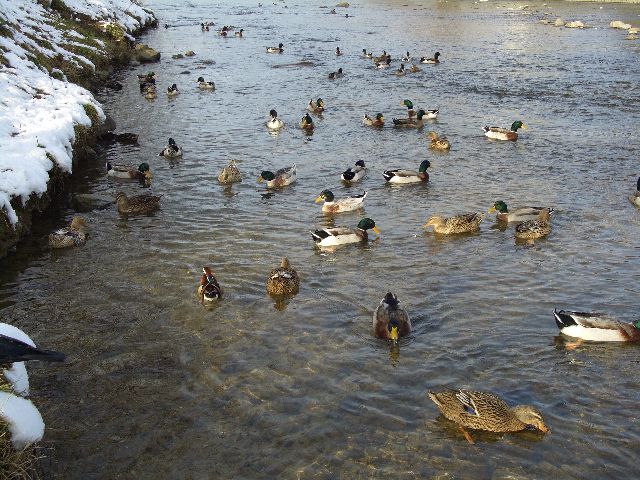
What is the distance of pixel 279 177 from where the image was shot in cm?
1955

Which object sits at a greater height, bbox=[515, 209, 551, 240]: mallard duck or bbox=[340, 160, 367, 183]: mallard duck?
bbox=[340, 160, 367, 183]: mallard duck

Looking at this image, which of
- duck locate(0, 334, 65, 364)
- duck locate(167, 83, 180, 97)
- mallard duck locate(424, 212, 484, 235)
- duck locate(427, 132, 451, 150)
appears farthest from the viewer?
duck locate(167, 83, 180, 97)

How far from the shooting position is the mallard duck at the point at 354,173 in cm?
1975

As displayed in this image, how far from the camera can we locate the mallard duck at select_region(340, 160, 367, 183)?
1975 centimetres

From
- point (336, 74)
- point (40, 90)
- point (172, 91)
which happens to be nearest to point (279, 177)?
point (40, 90)

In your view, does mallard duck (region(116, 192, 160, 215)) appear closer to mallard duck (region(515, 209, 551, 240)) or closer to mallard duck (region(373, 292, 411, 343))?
mallard duck (region(373, 292, 411, 343))

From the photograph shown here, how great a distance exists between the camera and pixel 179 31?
190ft

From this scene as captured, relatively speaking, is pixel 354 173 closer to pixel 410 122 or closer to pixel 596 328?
pixel 410 122

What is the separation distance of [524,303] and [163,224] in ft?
30.8

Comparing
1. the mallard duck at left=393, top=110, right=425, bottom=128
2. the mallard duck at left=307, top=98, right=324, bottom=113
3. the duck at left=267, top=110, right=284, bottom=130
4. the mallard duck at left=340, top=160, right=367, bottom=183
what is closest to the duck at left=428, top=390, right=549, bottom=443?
the mallard duck at left=340, top=160, right=367, bottom=183

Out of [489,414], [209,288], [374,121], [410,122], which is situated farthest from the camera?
[410,122]

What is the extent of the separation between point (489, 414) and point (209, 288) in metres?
6.00

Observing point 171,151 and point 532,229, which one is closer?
point 532,229

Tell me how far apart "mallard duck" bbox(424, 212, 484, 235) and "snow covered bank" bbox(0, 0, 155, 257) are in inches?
404
